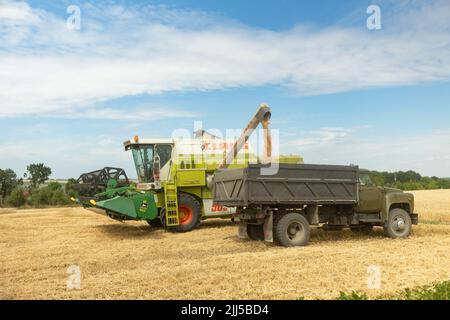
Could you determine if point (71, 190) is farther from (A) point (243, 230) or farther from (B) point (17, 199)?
(A) point (243, 230)

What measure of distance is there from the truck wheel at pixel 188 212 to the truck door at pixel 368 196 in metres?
5.04

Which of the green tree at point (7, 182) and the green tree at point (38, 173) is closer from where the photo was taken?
the green tree at point (7, 182)

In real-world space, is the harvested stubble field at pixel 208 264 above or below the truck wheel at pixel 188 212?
below

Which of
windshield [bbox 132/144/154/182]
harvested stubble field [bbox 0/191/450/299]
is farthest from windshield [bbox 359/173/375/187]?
windshield [bbox 132/144/154/182]

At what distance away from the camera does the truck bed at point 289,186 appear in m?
11.1

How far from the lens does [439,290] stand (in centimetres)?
607

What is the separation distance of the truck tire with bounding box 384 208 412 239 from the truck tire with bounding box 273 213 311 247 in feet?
8.26

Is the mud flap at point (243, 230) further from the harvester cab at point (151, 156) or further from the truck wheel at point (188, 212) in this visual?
the harvester cab at point (151, 156)

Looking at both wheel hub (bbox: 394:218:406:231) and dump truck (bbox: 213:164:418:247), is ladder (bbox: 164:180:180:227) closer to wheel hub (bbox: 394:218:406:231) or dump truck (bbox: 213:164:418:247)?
dump truck (bbox: 213:164:418:247)

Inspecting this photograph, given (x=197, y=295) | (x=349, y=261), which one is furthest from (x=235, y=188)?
(x=197, y=295)

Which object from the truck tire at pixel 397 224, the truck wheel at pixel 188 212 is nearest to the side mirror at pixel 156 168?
the truck wheel at pixel 188 212

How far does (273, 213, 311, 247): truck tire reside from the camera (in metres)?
11.4

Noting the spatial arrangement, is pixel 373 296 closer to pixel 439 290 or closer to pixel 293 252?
pixel 439 290
